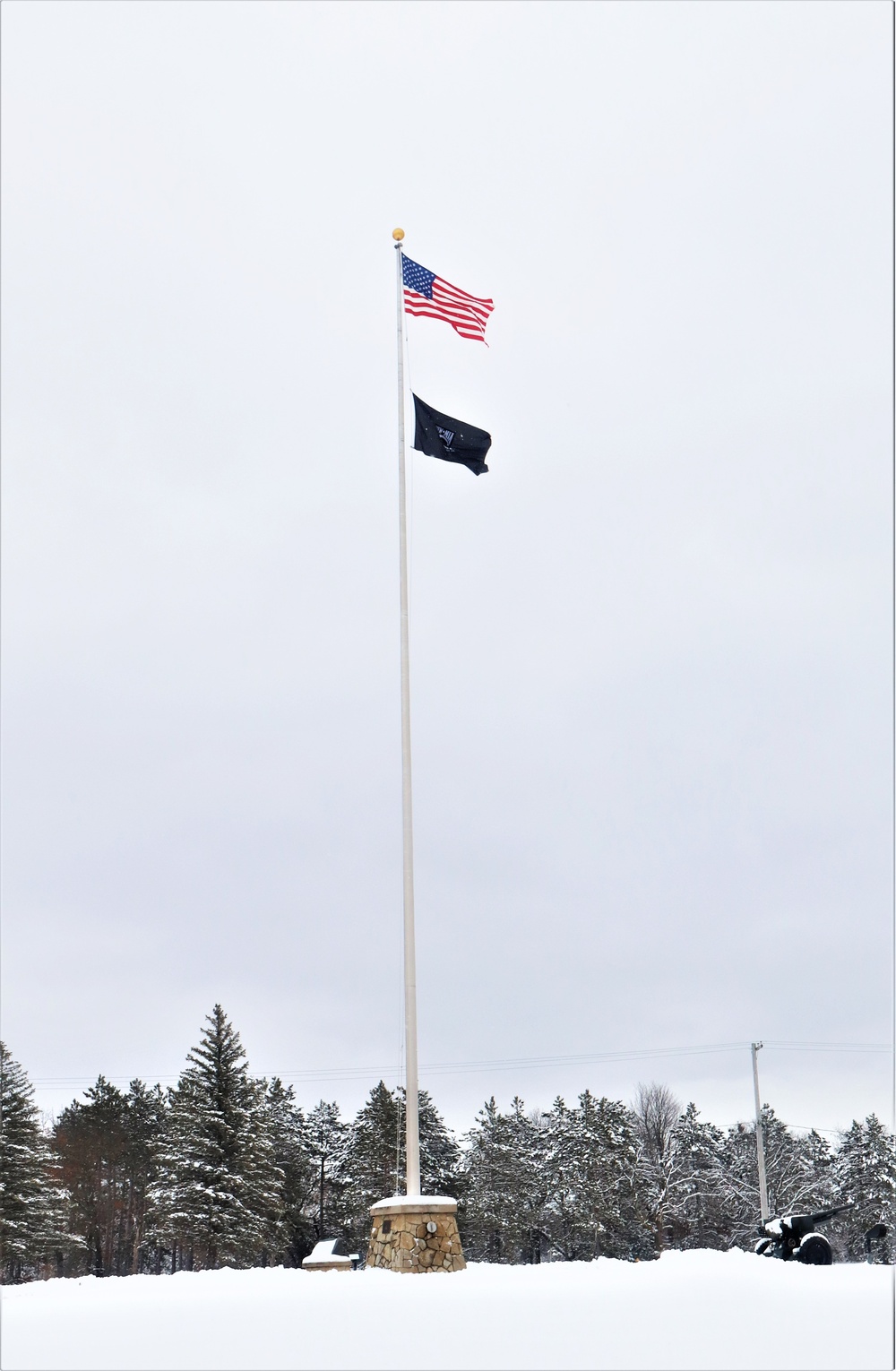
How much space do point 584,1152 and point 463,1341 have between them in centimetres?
3812

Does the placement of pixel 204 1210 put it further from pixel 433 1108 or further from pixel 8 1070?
pixel 433 1108

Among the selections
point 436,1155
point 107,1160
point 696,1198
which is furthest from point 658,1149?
point 107,1160

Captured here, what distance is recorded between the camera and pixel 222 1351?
7.68 metres

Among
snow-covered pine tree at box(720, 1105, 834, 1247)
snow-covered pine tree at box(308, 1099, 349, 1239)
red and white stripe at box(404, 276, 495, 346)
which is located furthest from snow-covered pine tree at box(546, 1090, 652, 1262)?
red and white stripe at box(404, 276, 495, 346)

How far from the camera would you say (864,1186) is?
49.2 meters

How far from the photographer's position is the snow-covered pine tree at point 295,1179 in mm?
42219

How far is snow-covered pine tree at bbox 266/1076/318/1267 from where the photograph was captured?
4222 cm

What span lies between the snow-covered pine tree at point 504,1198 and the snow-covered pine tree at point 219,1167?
7580mm

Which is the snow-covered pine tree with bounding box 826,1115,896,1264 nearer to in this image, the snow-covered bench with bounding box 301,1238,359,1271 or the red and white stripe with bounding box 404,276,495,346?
the snow-covered bench with bounding box 301,1238,359,1271

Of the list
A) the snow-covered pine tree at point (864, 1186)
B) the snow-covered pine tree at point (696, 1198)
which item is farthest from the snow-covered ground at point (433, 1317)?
the snow-covered pine tree at point (864, 1186)

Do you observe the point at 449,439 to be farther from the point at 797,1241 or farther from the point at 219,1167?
the point at 219,1167

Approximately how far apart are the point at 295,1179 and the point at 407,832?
112 feet

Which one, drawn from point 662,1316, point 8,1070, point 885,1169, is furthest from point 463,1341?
point 885,1169

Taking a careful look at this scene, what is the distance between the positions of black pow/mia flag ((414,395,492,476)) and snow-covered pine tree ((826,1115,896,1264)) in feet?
134
